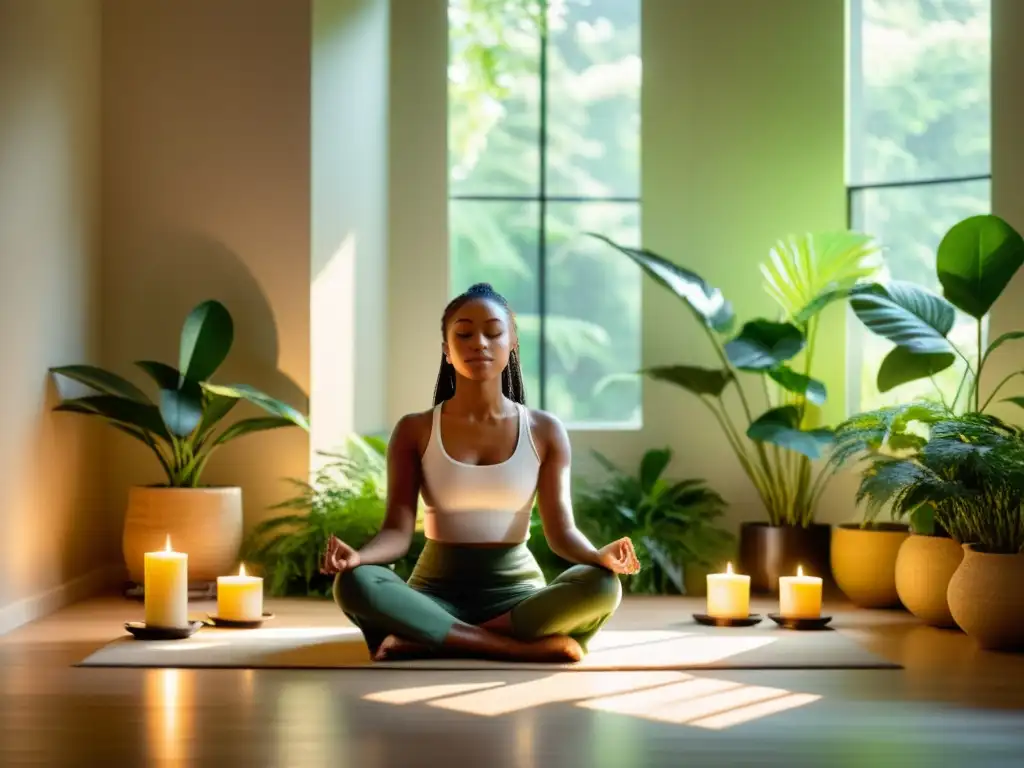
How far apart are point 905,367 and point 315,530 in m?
2.08

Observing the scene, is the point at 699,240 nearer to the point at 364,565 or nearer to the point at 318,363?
the point at 318,363

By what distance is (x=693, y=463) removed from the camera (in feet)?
20.1

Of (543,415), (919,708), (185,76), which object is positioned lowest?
(919,708)

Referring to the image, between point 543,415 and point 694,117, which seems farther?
point 694,117

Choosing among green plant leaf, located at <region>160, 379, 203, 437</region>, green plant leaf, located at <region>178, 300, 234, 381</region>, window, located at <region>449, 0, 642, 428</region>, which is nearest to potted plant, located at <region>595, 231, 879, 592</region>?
window, located at <region>449, 0, 642, 428</region>

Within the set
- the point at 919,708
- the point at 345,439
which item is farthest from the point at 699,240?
the point at 919,708

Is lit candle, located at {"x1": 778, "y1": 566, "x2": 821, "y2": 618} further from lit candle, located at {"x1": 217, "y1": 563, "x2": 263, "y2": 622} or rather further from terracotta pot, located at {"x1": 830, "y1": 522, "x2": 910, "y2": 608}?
lit candle, located at {"x1": 217, "y1": 563, "x2": 263, "y2": 622}

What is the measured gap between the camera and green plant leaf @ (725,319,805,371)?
4992 millimetres

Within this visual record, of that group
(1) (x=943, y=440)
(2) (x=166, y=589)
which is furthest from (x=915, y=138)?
(2) (x=166, y=589)

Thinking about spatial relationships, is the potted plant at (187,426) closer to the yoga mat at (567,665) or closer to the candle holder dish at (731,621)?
the yoga mat at (567,665)

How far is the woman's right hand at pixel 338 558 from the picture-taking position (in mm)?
3502

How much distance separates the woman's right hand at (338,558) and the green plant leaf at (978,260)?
2.18 m

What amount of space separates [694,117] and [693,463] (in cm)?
147

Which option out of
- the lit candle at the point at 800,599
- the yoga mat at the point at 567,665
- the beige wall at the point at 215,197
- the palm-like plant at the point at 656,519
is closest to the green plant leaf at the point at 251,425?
the beige wall at the point at 215,197
